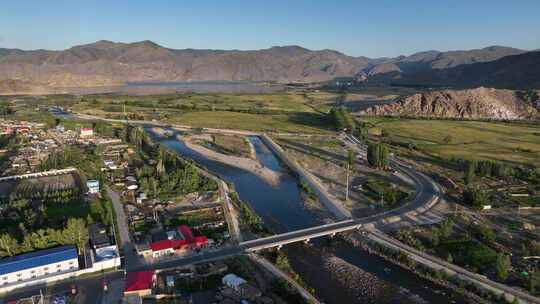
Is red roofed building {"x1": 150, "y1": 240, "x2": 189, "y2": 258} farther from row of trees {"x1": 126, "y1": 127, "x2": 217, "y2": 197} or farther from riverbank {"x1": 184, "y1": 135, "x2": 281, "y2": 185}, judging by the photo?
riverbank {"x1": 184, "y1": 135, "x2": 281, "y2": 185}

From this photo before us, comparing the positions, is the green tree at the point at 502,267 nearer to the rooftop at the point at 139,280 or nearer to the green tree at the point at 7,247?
the rooftop at the point at 139,280

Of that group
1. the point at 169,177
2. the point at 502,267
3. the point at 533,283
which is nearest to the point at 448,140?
the point at 502,267

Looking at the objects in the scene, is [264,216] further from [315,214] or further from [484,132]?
[484,132]

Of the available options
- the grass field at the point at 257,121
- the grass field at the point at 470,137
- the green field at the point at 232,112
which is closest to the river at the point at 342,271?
the grass field at the point at 470,137

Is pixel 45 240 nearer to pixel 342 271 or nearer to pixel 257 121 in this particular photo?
pixel 342 271

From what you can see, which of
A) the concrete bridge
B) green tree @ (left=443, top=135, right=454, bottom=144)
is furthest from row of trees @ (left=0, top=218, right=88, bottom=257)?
green tree @ (left=443, top=135, right=454, bottom=144)

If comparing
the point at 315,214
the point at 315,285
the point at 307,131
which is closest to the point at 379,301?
the point at 315,285
